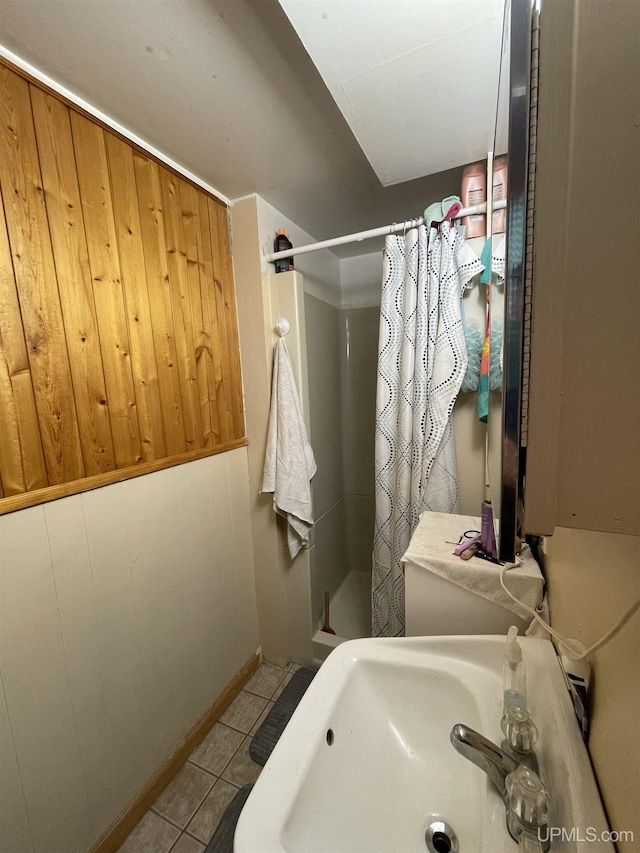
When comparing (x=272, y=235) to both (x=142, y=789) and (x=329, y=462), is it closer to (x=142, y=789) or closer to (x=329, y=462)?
(x=329, y=462)

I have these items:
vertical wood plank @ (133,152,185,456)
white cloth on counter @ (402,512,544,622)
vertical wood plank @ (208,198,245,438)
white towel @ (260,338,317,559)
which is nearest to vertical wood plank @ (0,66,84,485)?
vertical wood plank @ (133,152,185,456)

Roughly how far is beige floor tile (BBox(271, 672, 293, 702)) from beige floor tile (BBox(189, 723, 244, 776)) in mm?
204

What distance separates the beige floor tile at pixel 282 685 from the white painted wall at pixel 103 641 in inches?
9.6

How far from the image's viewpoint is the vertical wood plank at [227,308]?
4.59 ft

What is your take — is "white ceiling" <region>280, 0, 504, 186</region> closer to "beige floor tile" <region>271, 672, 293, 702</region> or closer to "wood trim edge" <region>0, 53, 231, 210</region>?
"wood trim edge" <region>0, 53, 231, 210</region>

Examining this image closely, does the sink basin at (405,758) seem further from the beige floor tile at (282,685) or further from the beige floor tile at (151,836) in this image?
the beige floor tile at (282,685)

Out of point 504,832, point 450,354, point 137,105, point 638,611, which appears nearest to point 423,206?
point 450,354

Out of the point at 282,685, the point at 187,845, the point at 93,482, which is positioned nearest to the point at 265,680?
the point at 282,685

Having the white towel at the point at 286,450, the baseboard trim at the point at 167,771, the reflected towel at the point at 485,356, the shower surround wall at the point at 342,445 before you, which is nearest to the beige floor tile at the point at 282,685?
the baseboard trim at the point at 167,771

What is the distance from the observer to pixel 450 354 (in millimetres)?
1192

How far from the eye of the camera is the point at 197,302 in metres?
1.30

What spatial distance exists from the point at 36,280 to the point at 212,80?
721 millimetres

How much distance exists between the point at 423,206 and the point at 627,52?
1.68 m

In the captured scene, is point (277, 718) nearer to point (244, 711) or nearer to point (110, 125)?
point (244, 711)
